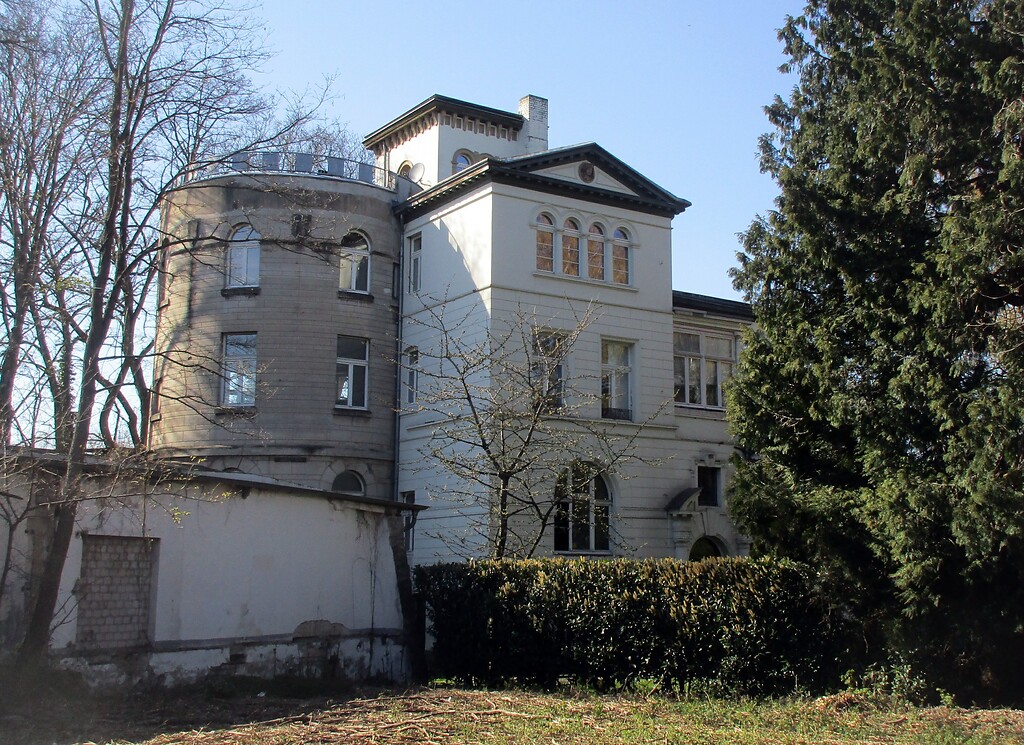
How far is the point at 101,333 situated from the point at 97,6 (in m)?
4.75

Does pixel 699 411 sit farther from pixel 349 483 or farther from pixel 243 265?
pixel 243 265

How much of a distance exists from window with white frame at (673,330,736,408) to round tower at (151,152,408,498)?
7698 mm

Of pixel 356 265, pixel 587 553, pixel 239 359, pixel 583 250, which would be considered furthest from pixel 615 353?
pixel 239 359

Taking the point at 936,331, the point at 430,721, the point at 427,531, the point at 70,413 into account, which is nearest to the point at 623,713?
the point at 430,721

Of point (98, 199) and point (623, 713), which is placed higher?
point (98, 199)

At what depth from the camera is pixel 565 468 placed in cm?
2398

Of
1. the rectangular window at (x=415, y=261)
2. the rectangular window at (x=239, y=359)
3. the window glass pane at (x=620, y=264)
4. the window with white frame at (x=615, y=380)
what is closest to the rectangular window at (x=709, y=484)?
the window with white frame at (x=615, y=380)

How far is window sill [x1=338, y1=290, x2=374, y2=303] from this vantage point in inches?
1112

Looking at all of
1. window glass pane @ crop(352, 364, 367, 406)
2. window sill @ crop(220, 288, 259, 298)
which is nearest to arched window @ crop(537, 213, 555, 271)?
window glass pane @ crop(352, 364, 367, 406)

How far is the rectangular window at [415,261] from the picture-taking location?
28938 millimetres

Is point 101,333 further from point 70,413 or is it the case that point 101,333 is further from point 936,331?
point 936,331

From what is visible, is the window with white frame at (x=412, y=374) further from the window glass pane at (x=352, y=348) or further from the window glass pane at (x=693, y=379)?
the window glass pane at (x=693, y=379)

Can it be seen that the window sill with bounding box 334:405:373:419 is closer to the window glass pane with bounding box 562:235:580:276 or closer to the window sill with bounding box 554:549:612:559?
the window sill with bounding box 554:549:612:559

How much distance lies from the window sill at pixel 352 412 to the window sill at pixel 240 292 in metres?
3.58
